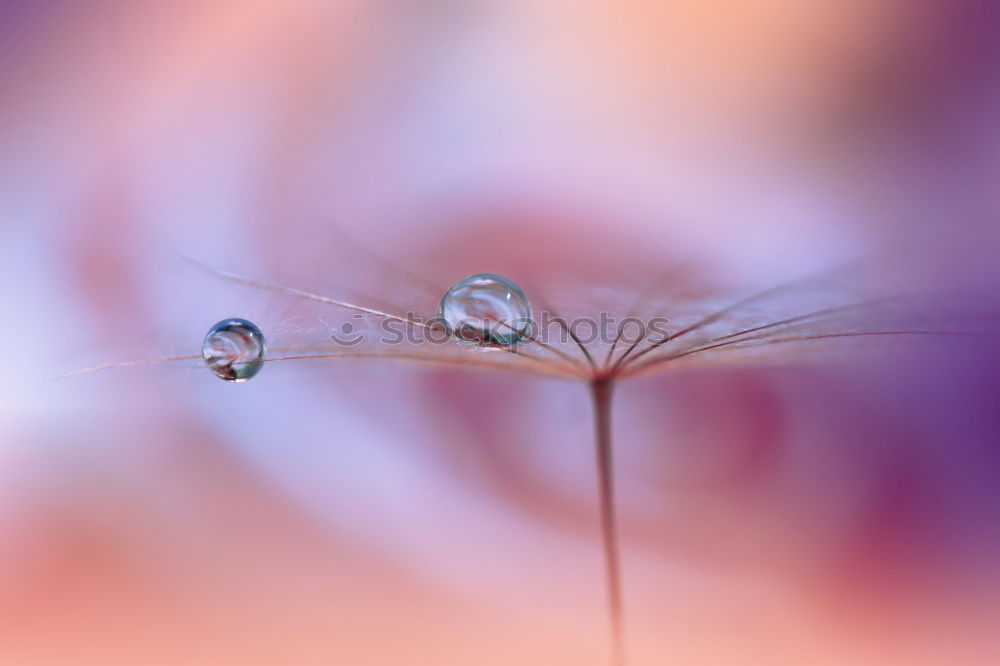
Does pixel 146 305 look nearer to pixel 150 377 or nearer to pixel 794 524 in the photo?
pixel 150 377

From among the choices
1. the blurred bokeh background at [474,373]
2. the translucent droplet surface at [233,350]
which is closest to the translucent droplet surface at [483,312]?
the translucent droplet surface at [233,350]

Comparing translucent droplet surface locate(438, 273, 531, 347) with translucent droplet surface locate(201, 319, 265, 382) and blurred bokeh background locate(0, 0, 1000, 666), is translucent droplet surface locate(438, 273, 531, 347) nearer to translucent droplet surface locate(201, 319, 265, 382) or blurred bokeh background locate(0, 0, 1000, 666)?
translucent droplet surface locate(201, 319, 265, 382)

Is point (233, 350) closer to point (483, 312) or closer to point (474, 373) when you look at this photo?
point (483, 312)

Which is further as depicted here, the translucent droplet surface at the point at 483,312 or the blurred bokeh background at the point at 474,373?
the blurred bokeh background at the point at 474,373

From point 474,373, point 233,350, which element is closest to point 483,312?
point 233,350

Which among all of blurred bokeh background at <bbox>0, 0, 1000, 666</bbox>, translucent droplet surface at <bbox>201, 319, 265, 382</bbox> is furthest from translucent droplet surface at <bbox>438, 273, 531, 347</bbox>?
blurred bokeh background at <bbox>0, 0, 1000, 666</bbox>

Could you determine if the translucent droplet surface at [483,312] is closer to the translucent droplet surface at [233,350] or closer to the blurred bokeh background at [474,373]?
the translucent droplet surface at [233,350]
